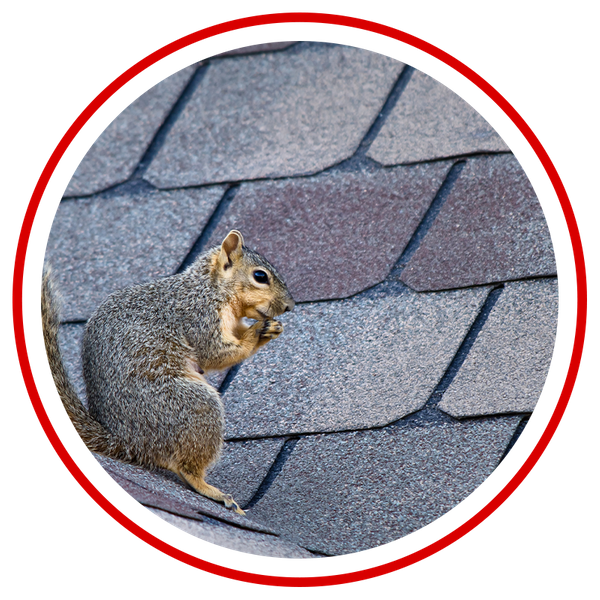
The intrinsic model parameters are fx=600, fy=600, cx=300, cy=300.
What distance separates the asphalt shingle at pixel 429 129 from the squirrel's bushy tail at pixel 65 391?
1.67 ft

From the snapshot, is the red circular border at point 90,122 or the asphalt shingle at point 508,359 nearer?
the red circular border at point 90,122

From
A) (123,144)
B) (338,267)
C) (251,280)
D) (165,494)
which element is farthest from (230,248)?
(165,494)

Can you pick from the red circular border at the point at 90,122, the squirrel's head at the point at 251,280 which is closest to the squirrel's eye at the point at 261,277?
the squirrel's head at the point at 251,280

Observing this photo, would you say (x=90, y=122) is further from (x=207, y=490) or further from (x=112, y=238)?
(x=207, y=490)

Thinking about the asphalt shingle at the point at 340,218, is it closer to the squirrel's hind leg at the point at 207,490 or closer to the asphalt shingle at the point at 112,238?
the asphalt shingle at the point at 112,238

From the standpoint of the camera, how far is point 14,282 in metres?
0.62

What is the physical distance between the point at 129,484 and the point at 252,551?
17 cm

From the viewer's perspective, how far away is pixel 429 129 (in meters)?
0.90

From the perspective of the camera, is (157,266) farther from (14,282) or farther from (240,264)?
(14,282)

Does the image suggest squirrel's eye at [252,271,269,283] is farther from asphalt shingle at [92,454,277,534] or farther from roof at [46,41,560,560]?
asphalt shingle at [92,454,277,534]

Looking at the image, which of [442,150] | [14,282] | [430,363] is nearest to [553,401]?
[430,363]

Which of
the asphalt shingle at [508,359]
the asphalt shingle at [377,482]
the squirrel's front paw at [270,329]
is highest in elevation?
the asphalt shingle at [508,359]

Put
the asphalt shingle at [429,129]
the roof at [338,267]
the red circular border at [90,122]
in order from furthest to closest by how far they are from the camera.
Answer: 1. the asphalt shingle at [429,129]
2. the roof at [338,267]
3. the red circular border at [90,122]

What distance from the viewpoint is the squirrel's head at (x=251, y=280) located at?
920 mm
